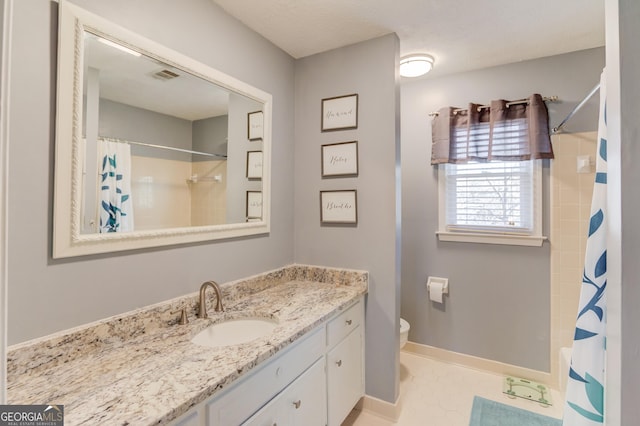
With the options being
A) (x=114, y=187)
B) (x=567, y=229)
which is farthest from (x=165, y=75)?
(x=567, y=229)

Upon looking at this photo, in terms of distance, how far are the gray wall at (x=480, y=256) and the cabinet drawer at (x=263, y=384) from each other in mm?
1572

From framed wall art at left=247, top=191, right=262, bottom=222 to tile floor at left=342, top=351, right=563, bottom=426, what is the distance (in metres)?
1.42

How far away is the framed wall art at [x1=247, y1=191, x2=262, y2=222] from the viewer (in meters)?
1.84

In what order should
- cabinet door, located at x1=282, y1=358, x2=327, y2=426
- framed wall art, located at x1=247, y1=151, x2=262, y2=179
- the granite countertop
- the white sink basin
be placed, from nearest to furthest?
the granite countertop
cabinet door, located at x1=282, y1=358, x2=327, y2=426
the white sink basin
framed wall art, located at x1=247, y1=151, x2=262, y2=179

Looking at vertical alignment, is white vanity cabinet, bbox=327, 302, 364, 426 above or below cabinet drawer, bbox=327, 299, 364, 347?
below

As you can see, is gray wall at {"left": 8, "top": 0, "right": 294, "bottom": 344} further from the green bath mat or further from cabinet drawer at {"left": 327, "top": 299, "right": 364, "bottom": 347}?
the green bath mat

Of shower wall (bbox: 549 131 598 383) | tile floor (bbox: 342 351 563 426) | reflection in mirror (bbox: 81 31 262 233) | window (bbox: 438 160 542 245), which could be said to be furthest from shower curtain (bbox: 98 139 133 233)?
shower wall (bbox: 549 131 598 383)

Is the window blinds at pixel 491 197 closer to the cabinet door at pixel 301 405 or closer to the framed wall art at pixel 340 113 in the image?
the framed wall art at pixel 340 113

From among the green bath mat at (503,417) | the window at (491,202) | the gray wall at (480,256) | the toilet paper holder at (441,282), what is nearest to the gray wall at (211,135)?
the gray wall at (480,256)

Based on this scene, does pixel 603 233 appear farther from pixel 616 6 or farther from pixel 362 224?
pixel 362 224

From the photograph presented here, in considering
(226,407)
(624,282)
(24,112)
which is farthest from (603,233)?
(24,112)

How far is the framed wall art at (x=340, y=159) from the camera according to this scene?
2.03 metres

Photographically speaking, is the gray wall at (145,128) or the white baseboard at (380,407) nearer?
the gray wall at (145,128)

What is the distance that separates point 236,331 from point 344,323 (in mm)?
612
